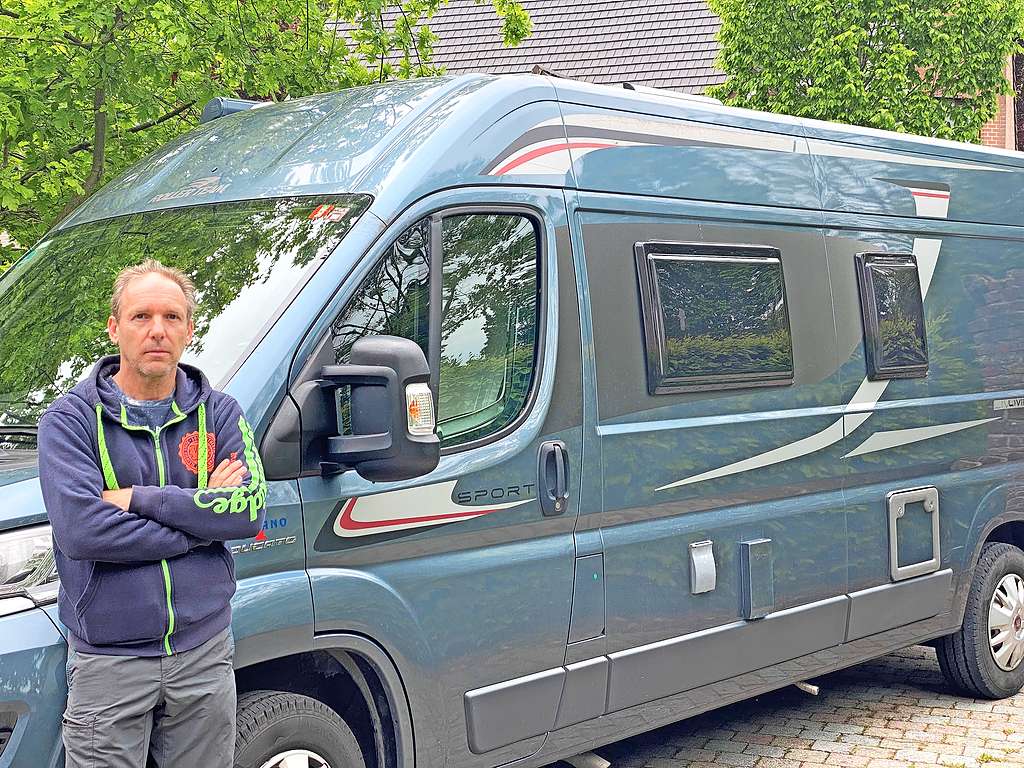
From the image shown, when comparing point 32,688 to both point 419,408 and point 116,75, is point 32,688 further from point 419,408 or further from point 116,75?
point 116,75

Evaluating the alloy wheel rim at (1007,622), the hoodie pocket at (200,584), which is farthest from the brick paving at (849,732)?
the hoodie pocket at (200,584)

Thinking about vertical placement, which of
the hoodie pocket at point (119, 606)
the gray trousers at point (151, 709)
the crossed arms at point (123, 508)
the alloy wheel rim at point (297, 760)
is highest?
the crossed arms at point (123, 508)

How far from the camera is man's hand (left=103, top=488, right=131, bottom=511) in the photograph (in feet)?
10.2

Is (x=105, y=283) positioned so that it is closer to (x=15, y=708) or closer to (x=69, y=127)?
(x=15, y=708)

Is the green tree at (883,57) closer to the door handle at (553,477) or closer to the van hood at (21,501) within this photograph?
the door handle at (553,477)

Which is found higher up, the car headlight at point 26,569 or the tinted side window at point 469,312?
the tinted side window at point 469,312

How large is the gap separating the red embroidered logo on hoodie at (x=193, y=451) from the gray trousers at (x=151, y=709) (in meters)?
0.42

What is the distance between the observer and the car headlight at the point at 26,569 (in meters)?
3.28

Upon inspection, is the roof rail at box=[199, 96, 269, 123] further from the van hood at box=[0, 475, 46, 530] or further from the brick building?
the brick building

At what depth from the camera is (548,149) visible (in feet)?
15.6

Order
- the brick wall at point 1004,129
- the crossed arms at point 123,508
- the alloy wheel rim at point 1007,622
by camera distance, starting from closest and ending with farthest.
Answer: the crossed arms at point 123,508 < the alloy wheel rim at point 1007,622 < the brick wall at point 1004,129

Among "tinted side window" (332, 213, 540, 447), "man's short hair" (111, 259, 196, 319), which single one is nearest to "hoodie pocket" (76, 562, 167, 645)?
"man's short hair" (111, 259, 196, 319)

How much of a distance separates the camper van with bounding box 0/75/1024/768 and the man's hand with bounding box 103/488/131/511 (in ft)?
1.07

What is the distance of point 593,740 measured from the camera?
4816 mm
